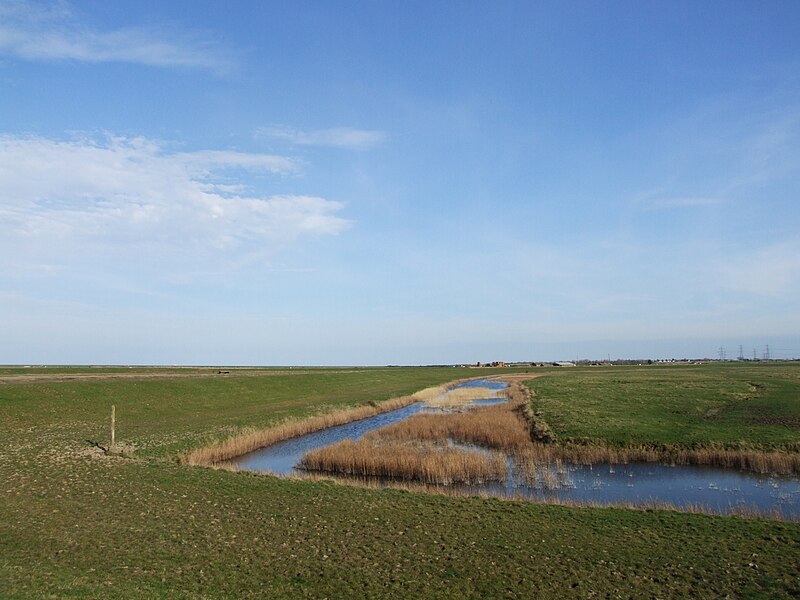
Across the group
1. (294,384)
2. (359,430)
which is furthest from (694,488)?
(294,384)

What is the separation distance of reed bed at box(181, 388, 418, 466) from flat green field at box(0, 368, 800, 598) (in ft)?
18.7

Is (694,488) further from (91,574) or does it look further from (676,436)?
(91,574)

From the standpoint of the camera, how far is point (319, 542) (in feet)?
50.2

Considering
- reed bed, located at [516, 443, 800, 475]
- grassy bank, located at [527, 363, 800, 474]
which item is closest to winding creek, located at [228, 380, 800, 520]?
reed bed, located at [516, 443, 800, 475]

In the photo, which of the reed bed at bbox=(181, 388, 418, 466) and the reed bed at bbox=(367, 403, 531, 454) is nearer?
the reed bed at bbox=(181, 388, 418, 466)

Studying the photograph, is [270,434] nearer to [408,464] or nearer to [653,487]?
[408,464]

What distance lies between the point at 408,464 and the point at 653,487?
12.6 m

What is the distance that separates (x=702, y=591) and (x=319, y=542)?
10078mm

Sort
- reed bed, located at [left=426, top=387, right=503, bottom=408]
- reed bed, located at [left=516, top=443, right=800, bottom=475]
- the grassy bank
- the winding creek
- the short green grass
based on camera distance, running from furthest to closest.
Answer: reed bed, located at [left=426, top=387, right=503, bottom=408]
the short green grass
the grassy bank
reed bed, located at [left=516, top=443, right=800, bottom=475]
the winding creek

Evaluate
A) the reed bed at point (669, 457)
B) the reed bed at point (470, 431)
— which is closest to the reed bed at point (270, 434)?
the reed bed at point (470, 431)

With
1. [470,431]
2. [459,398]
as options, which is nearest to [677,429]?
[470,431]

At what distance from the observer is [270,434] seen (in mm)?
40094

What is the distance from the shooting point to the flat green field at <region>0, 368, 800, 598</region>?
1228 centimetres

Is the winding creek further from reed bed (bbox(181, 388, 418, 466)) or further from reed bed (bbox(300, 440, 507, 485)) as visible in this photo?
reed bed (bbox(181, 388, 418, 466))
